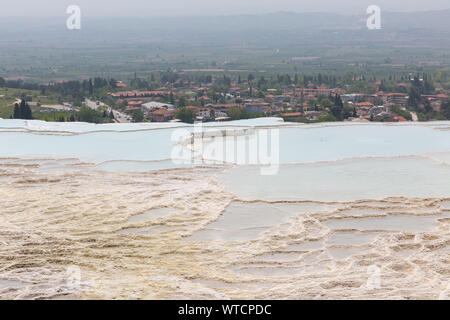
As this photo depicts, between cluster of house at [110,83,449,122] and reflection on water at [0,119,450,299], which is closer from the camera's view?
reflection on water at [0,119,450,299]

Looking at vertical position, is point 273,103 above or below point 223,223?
above

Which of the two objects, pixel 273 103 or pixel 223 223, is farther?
pixel 273 103

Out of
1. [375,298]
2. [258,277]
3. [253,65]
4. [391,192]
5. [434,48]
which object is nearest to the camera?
[375,298]

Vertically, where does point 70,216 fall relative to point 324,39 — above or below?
below

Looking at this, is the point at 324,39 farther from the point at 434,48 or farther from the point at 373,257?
the point at 373,257

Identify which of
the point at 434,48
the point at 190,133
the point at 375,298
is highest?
the point at 434,48

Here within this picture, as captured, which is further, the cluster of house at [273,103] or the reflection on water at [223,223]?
the cluster of house at [273,103]

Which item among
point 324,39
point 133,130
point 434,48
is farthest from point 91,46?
point 133,130

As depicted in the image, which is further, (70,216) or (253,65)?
(253,65)
